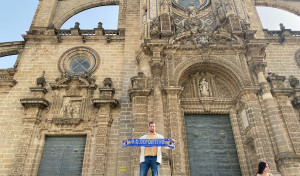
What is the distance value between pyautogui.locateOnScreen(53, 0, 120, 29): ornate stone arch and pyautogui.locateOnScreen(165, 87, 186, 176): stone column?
10274mm

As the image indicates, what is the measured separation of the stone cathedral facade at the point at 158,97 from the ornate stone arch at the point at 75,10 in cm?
202

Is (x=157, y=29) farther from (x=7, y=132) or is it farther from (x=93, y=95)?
(x=7, y=132)

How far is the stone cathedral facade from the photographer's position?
31.3 feet

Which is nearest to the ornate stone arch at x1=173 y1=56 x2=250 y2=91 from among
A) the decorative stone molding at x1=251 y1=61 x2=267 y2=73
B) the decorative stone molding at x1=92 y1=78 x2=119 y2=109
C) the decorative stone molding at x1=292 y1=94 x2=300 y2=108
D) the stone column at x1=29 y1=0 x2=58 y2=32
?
the decorative stone molding at x1=251 y1=61 x2=267 y2=73

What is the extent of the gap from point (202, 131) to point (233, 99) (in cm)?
224

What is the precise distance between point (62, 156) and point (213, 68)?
828cm

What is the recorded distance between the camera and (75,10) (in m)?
16.9

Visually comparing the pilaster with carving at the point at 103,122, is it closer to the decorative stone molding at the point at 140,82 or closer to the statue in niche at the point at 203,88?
the decorative stone molding at the point at 140,82

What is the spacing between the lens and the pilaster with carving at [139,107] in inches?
356

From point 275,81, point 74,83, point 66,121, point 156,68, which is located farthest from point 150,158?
point 275,81

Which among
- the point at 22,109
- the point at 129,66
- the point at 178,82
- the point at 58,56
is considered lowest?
the point at 22,109

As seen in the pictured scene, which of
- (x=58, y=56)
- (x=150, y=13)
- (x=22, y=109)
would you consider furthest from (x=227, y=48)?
(x=22, y=109)

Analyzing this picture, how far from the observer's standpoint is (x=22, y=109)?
37.2 ft

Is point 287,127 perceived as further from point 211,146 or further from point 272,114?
point 211,146
